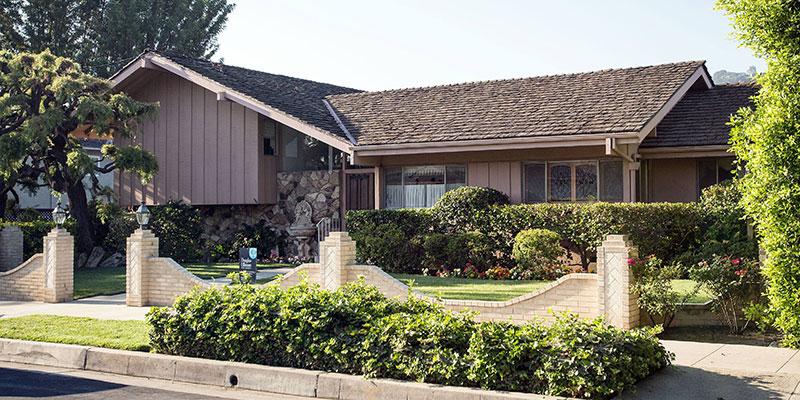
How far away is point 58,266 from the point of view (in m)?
18.2

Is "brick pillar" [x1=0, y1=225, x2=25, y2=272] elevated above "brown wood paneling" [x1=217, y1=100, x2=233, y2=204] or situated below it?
below

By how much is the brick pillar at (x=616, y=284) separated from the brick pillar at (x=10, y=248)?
15645mm

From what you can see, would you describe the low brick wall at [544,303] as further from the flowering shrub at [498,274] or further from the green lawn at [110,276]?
the green lawn at [110,276]

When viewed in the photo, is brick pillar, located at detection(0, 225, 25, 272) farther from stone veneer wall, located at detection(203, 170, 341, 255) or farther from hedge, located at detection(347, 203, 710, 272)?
hedge, located at detection(347, 203, 710, 272)

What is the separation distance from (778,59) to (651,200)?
40.2 ft

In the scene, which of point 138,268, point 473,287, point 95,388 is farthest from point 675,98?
point 95,388

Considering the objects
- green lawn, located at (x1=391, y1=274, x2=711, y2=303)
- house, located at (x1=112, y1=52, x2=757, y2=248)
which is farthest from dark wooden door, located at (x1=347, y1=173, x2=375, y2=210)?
green lawn, located at (x1=391, y1=274, x2=711, y2=303)

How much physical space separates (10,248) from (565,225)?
528 inches

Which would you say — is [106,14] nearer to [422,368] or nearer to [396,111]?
[396,111]

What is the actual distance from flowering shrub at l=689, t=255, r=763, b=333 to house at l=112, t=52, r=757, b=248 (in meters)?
7.55

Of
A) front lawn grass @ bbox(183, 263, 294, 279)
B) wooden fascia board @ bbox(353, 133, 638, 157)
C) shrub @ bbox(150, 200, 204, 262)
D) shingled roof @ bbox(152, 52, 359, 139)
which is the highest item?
shingled roof @ bbox(152, 52, 359, 139)

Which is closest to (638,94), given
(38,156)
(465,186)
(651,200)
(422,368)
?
(651,200)

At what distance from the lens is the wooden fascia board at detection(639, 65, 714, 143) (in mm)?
20355

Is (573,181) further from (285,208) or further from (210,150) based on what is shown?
(210,150)
